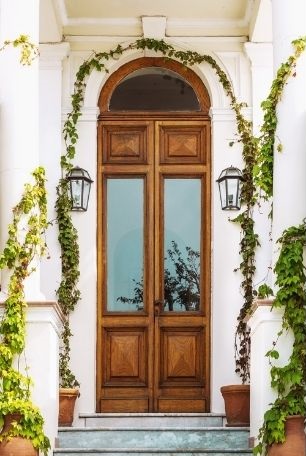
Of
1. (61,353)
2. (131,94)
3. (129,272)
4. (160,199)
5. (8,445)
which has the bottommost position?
(8,445)

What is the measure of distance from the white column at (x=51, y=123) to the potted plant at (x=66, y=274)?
0.26 feet

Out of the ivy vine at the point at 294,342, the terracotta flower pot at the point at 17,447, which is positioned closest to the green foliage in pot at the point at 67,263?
the terracotta flower pot at the point at 17,447

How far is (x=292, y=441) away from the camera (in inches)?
329

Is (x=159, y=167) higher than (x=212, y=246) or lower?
higher

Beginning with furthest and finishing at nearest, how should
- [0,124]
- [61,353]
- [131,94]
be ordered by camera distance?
[131,94] < [61,353] < [0,124]

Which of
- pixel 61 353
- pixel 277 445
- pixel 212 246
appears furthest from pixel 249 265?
pixel 277 445

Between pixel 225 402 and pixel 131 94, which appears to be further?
pixel 131 94

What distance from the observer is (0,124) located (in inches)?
362

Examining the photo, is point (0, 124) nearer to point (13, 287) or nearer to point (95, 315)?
point (13, 287)

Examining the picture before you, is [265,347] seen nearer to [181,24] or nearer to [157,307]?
[157,307]

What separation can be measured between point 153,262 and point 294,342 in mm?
3190

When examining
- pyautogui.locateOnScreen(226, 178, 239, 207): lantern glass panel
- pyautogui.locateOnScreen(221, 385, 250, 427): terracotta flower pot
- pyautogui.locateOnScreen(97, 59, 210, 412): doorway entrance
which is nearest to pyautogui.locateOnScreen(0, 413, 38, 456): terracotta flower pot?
pyautogui.locateOnScreen(221, 385, 250, 427): terracotta flower pot

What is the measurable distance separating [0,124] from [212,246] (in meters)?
3.13

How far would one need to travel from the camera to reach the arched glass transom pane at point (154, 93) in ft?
39.2
